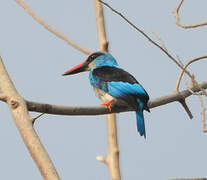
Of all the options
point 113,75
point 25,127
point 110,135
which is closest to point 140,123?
point 110,135

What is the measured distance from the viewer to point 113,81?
5.12 metres

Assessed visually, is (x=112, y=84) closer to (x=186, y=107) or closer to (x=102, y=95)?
(x=102, y=95)

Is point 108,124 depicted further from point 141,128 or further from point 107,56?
point 107,56

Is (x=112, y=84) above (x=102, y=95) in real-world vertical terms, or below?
above

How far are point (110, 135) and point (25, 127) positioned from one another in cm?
179

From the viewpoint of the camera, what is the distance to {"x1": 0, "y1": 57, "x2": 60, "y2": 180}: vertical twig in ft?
7.47

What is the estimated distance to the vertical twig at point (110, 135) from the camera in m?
3.94

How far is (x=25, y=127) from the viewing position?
256cm

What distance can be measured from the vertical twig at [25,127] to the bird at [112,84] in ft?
4.84

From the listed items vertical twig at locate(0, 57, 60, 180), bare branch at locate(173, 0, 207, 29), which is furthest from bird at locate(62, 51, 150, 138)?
vertical twig at locate(0, 57, 60, 180)

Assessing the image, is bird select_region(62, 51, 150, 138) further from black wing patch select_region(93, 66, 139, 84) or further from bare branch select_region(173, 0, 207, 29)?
bare branch select_region(173, 0, 207, 29)

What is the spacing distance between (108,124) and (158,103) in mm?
662

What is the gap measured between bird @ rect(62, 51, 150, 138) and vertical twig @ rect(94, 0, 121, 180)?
19 centimetres

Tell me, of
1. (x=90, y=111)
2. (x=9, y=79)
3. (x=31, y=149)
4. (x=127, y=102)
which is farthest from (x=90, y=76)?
(x=31, y=149)
